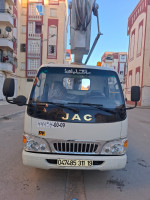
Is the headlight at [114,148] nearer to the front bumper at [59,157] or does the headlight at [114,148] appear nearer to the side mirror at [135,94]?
the front bumper at [59,157]

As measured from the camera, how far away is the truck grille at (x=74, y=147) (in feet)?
9.57

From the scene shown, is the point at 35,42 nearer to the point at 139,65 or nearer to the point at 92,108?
the point at 139,65

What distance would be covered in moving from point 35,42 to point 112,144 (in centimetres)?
3292

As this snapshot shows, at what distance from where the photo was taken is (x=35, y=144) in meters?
3.00

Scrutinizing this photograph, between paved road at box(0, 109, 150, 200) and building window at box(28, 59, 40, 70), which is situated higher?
building window at box(28, 59, 40, 70)

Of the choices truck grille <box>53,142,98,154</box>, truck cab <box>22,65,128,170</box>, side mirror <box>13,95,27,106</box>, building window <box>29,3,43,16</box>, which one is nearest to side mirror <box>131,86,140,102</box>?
truck cab <box>22,65,128,170</box>

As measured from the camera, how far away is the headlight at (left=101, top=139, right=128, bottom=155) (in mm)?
3000

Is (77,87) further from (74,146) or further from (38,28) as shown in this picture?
(38,28)

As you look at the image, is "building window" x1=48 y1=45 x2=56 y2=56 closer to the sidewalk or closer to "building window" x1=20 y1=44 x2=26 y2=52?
"building window" x1=20 y1=44 x2=26 y2=52

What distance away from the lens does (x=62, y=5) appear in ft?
108

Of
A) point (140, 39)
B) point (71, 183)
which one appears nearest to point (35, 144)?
point (71, 183)

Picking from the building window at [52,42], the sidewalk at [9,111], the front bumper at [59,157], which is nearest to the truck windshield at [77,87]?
the front bumper at [59,157]

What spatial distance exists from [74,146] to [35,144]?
0.66 metres

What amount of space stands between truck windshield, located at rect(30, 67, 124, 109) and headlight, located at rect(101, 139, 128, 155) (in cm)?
63
